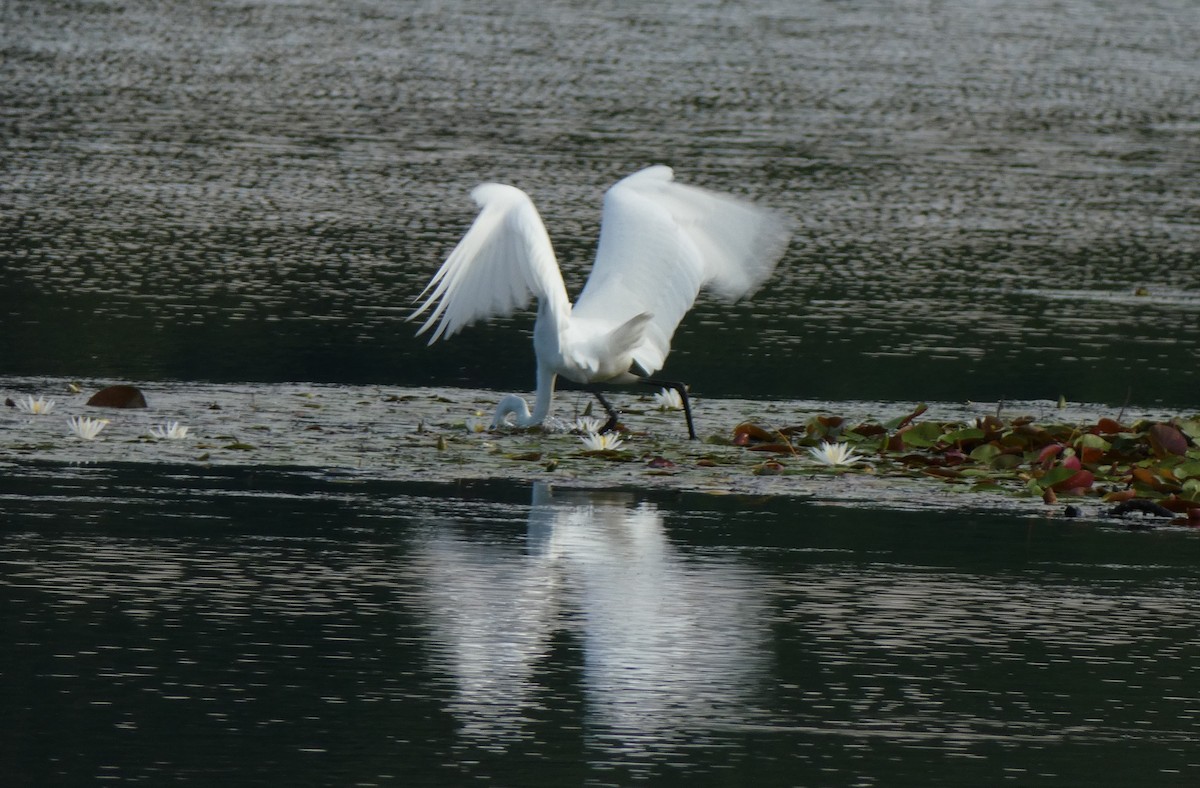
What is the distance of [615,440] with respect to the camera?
33.4 feet

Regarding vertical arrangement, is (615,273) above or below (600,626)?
above

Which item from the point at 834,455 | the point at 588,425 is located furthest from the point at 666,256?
the point at 834,455

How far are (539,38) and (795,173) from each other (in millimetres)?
10781

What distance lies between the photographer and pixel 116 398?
10453 millimetres

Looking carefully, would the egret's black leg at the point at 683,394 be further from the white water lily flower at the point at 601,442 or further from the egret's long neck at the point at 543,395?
the egret's long neck at the point at 543,395

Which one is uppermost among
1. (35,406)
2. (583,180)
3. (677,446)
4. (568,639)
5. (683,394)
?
(583,180)

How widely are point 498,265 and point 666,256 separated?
86 centimetres

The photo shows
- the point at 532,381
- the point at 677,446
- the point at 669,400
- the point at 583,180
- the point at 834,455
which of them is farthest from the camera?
the point at 583,180

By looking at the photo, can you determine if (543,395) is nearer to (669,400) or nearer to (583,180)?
(669,400)

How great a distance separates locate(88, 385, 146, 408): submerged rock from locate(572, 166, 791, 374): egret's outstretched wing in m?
1.88

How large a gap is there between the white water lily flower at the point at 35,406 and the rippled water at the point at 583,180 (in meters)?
1.18

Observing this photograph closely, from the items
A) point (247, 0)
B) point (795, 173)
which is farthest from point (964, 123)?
point (247, 0)

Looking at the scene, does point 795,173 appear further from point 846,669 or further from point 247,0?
point 247,0

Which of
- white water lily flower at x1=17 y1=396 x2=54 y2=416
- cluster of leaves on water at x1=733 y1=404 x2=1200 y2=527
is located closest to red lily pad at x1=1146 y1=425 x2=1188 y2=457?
cluster of leaves on water at x1=733 y1=404 x2=1200 y2=527
